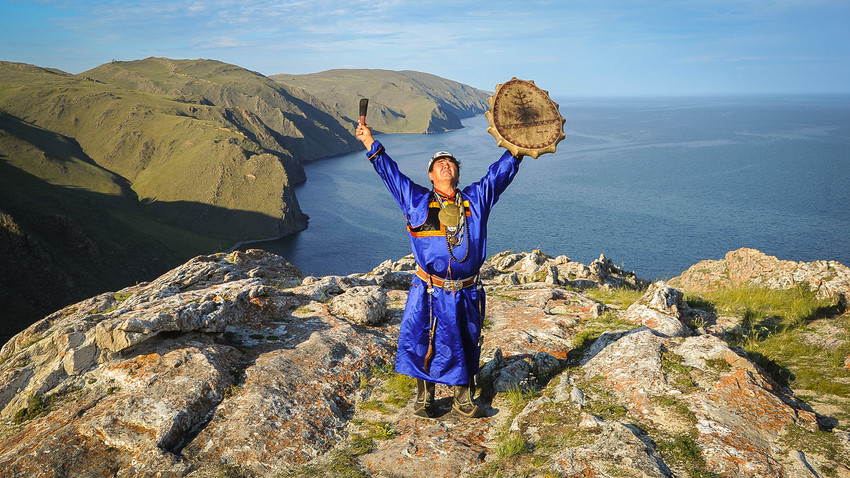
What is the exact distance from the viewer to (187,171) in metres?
130

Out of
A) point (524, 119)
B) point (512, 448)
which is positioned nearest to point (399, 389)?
point (512, 448)

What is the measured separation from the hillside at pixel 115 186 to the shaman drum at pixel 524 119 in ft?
224

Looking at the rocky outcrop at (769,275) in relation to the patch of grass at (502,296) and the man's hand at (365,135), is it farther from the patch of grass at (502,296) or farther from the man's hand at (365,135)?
the man's hand at (365,135)

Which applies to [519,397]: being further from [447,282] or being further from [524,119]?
[524,119]

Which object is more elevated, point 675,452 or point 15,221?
point 675,452

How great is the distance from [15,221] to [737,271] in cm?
9166

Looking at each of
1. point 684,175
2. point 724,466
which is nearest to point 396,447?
point 724,466

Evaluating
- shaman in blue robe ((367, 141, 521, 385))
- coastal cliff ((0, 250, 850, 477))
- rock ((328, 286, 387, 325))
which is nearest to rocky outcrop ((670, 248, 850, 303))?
coastal cliff ((0, 250, 850, 477))

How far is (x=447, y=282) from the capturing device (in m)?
6.21

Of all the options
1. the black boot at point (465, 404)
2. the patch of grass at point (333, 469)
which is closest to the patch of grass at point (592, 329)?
the black boot at point (465, 404)

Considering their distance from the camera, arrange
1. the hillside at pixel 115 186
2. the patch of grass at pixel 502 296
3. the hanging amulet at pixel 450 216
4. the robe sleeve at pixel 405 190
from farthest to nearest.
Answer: the hillside at pixel 115 186 → the patch of grass at pixel 502 296 → the robe sleeve at pixel 405 190 → the hanging amulet at pixel 450 216

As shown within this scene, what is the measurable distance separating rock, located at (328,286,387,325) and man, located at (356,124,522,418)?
282cm

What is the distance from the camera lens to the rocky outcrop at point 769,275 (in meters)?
10.5

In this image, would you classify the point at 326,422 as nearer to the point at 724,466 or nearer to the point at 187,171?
the point at 724,466
